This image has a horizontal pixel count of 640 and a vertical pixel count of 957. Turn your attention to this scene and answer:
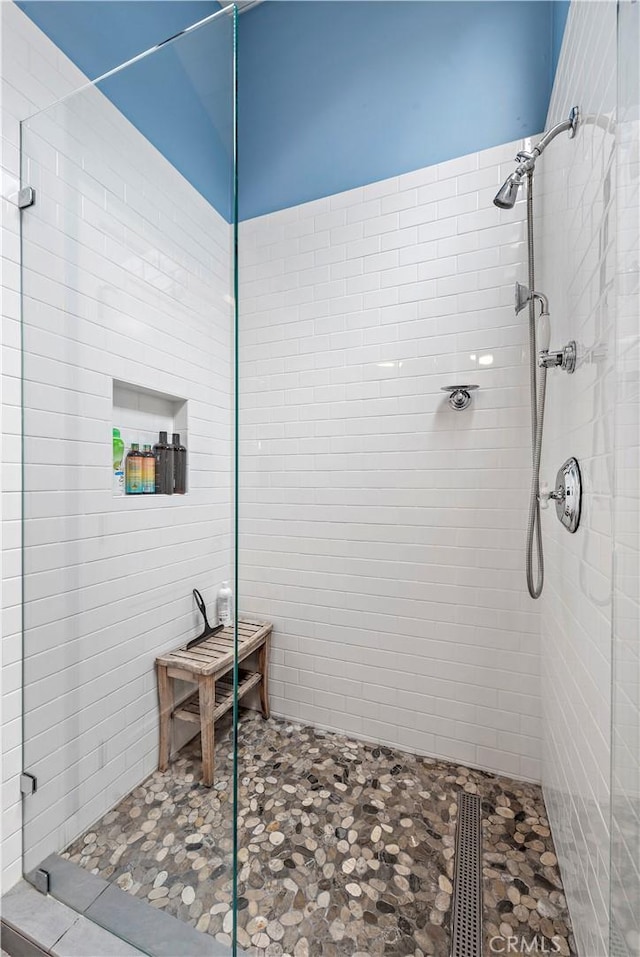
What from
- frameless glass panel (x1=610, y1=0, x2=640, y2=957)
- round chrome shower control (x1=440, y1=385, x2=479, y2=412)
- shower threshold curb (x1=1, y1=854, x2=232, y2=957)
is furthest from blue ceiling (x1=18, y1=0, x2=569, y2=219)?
shower threshold curb (x1=1, y1=854, x2=232, y2=957)

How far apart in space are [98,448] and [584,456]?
116cm

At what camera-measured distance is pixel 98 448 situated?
1.07 metres

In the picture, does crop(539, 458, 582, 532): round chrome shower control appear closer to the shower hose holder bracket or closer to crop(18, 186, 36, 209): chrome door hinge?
the shower hose holder bracket

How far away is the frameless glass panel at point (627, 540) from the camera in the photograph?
54 centimetres

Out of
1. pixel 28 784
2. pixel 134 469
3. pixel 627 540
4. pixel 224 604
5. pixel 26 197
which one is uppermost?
pixel 26 197

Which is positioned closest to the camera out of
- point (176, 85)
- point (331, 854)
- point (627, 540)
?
point (627, 540)

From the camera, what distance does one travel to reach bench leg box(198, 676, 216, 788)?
881mm

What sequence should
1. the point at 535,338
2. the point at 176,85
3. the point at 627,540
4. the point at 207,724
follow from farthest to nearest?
the point at 535,338, the point at 176,85, the point at 207,724, the point at 627,540

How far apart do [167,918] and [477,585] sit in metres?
1.29

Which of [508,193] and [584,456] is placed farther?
[508,193]

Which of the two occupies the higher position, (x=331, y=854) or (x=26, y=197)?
(x=26, y=197)

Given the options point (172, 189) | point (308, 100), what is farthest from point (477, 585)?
point (308, 100)

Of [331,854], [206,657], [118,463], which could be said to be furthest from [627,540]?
[331,854]

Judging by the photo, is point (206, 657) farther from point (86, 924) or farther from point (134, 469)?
point (86, 924)
